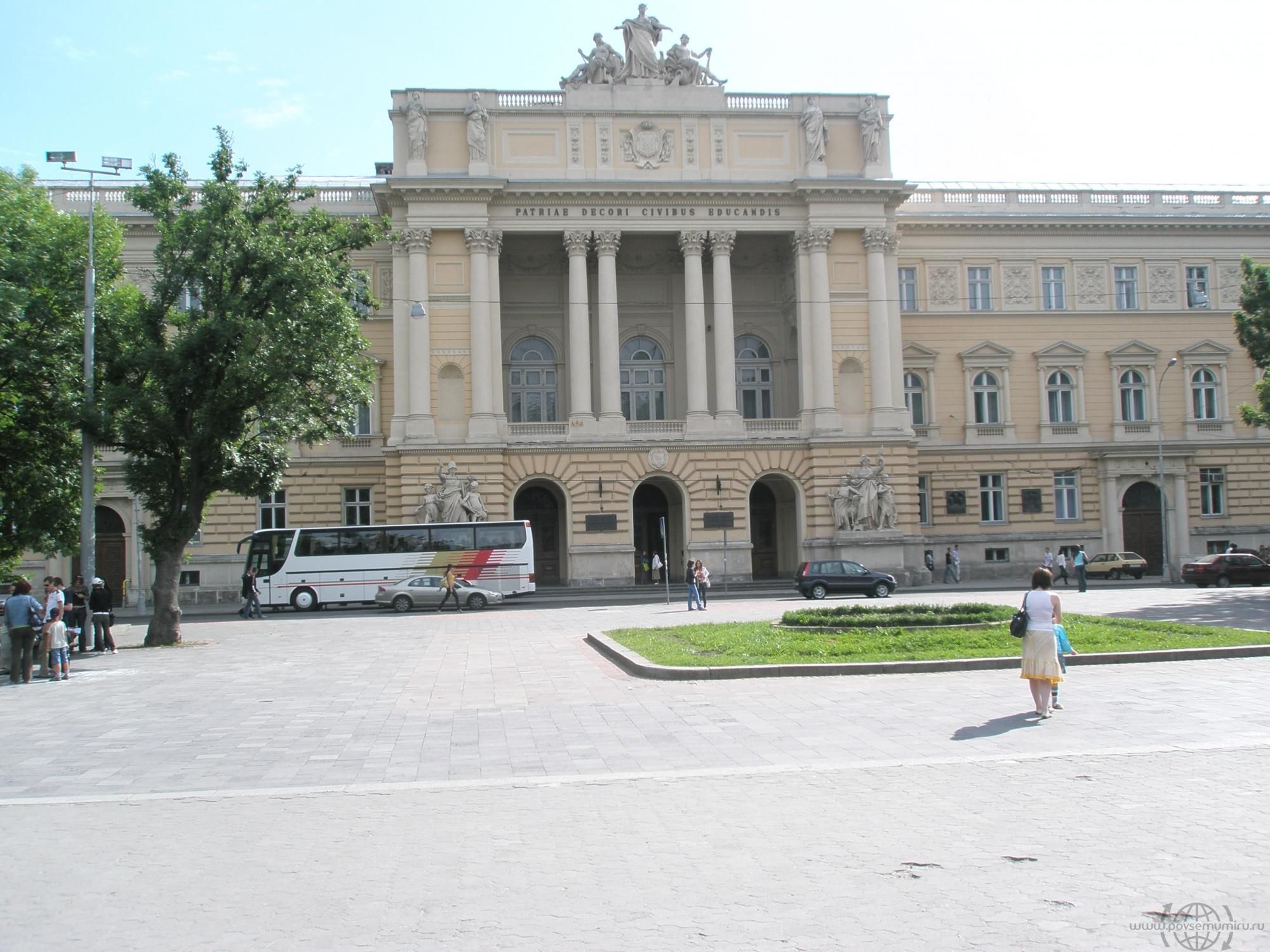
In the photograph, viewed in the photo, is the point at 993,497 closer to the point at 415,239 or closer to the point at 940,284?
the point at 940,284

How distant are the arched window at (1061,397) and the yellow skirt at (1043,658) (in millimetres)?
42750

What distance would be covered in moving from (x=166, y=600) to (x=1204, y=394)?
48392mm

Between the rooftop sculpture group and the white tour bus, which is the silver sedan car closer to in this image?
the white tour bus

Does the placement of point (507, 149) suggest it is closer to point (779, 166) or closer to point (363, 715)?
point (779, 166)

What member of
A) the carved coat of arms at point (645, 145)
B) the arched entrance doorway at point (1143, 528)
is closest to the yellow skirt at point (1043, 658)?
the carved coat of arms at point (645, 145)

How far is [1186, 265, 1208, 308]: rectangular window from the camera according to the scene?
175ft

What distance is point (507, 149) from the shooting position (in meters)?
46.8

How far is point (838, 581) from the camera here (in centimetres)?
3962

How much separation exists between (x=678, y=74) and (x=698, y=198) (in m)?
5.64

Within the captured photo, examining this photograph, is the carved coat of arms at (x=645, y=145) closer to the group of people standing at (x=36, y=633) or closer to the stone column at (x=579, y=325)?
the stone column at (x=579, y=325)

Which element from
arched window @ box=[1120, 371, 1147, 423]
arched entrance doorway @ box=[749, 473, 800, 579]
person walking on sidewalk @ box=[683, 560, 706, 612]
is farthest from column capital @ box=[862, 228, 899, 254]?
person walking on sidewalk @ box=[683, 560, 706, 612]

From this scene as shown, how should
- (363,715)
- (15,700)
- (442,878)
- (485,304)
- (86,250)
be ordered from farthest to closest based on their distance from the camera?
(485,304) < (86,250) < (15,700) < (363,715) < (442,878)

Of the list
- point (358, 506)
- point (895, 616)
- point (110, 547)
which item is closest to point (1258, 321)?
point (895, 616)

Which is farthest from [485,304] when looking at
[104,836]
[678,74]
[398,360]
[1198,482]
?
[104,836]
